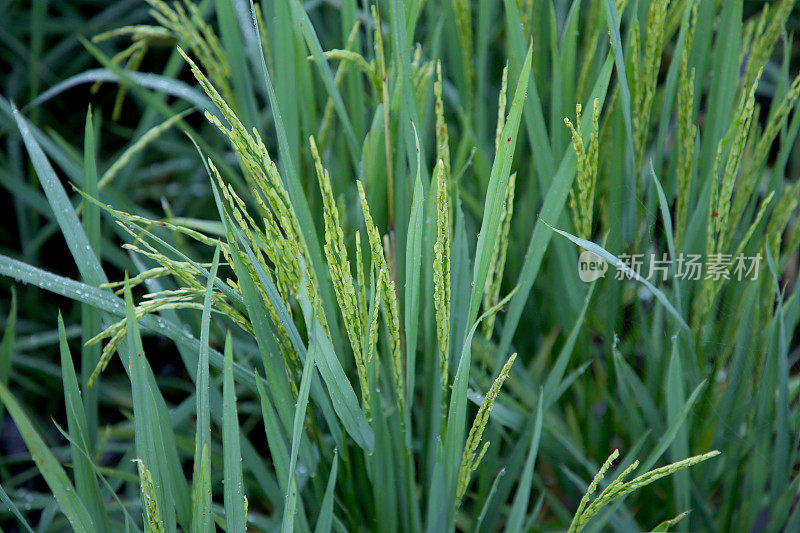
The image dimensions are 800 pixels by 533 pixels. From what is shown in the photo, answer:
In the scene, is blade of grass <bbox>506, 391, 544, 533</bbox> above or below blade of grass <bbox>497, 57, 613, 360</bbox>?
below

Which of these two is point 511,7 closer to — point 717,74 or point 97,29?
point 717,74

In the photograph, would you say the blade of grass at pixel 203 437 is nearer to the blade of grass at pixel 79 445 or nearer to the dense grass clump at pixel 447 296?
the dense grass clump at pixel 447 296

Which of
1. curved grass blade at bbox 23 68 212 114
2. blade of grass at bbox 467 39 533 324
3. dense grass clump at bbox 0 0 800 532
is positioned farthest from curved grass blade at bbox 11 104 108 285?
blade of grass at bbox 467 39 533 324

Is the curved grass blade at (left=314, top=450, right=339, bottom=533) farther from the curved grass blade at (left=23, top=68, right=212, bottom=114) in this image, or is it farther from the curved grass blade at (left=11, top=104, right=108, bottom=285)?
the curved grass blade at (left=23, top=68, right=212, bottom=114)

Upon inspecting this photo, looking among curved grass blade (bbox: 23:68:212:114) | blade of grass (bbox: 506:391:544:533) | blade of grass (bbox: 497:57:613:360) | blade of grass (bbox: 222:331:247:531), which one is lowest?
blade of grass (bbox: 506:391:544:533)

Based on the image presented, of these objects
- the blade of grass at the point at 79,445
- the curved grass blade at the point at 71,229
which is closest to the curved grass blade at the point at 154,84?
the curved grass blade at the point at 71,229

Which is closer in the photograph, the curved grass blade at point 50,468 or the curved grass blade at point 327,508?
the curved grass blade at point 50,468

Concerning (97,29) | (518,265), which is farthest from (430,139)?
(97,29)

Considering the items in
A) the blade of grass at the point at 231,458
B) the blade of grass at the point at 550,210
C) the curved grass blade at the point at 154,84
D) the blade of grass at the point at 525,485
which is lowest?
the blade of grass at the point at 525,485
